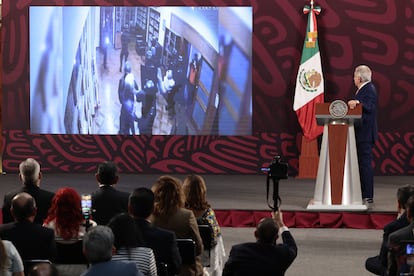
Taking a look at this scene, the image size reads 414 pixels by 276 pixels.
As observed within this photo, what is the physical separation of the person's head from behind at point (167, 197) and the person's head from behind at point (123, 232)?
0.79 m

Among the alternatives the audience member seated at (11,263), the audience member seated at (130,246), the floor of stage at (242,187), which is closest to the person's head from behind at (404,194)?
the audience member seated at (130,246)

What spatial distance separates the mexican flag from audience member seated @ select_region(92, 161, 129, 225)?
19.9 feet

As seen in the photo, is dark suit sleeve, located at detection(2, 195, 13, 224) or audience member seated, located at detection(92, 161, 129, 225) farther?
audience member seated, located at detection(92, 161, 129, 225)

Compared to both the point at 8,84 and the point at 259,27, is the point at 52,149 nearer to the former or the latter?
the point at 8,84

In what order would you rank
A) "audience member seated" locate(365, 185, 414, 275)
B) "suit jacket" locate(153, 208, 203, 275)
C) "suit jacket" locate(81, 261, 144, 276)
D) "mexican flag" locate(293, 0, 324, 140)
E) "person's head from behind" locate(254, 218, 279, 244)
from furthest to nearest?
"mexican flag" locate(293, 0, 324, 140) < "suit jacket" locate(153, 208, 203, 275) < "audience member seated" locate(365, 185, 414, 275) < "person's head from behind" locate(254, 218, 279, 244) < "suit jacket" locate(81, 261, 144, 276)

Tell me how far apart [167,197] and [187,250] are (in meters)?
0.36

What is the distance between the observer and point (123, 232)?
4.86m

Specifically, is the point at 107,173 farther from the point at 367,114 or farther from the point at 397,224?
the point at 367,114

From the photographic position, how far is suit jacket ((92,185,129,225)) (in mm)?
6215

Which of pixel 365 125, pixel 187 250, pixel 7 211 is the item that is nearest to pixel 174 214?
pixel 187 250

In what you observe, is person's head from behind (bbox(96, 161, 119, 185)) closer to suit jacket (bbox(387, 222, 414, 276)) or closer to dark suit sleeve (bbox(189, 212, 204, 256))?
dark suit sleeve (bbox(189, 212, 204, 256))

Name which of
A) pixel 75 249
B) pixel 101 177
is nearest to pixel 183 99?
Result: pixel 101 177

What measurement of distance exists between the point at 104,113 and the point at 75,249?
7.35m

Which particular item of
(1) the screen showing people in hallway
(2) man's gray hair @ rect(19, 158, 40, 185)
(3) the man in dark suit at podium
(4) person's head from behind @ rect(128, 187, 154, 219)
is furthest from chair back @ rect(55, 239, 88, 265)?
(1) the screen showing people in hallway
